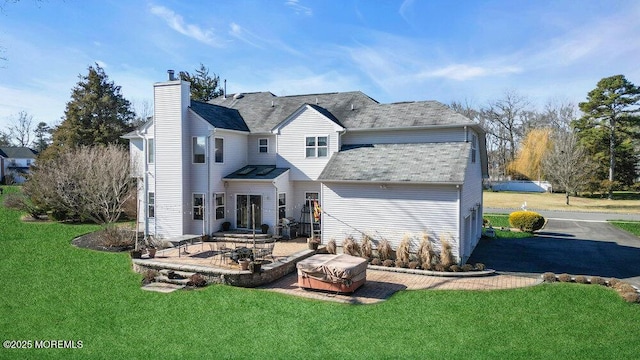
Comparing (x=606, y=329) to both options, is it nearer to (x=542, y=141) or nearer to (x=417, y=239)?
(x=417, y=239)

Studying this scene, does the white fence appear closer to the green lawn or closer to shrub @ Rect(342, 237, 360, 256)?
shrub @ Rect(342, 237, 360, 256)

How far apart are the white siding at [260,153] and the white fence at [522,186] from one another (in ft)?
147

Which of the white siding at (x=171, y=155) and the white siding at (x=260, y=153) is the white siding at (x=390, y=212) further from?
the white siding at (x=171, y=155)

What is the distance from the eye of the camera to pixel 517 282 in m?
14.3

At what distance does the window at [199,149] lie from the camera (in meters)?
20.7

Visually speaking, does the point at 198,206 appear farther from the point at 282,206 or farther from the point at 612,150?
the point at 612,150

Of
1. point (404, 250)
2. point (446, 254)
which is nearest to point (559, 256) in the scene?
point (446, 254)

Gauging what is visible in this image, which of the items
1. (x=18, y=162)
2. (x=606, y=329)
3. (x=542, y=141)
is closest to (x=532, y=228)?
(x=606, y=329)

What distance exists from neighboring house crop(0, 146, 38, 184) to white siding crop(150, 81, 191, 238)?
55.0 metres

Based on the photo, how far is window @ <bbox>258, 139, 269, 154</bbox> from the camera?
2289cm

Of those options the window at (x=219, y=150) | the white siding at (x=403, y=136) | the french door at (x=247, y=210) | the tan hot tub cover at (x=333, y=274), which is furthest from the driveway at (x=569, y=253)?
the window at (x=219, y=150)

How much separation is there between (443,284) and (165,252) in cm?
1184

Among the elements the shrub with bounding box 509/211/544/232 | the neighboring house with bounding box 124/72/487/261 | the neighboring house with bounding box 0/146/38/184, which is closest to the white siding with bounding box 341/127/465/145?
the neighboring house with bounding box 124/72/487/261

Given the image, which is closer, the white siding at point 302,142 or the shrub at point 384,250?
the shrub at point 384,250
